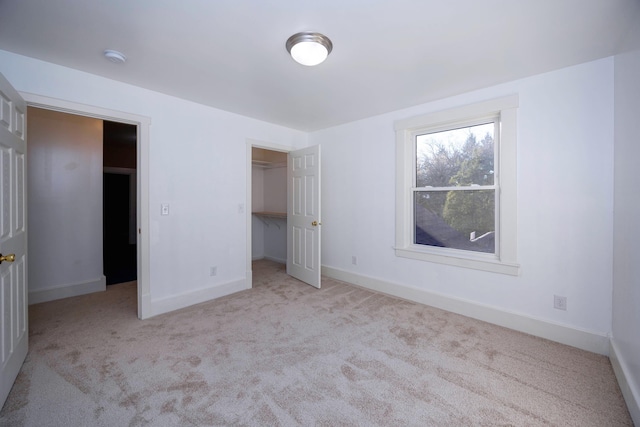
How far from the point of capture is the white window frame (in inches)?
102

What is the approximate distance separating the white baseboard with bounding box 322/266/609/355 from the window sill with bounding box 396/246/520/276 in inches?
14.7

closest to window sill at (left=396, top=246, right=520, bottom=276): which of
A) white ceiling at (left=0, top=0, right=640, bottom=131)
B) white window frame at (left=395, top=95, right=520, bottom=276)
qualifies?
white window frame at (left=395, top=95, right=520, bottom=276)

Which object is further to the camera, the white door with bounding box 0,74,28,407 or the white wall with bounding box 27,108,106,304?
the white wall with bounding box 27,108,106,304

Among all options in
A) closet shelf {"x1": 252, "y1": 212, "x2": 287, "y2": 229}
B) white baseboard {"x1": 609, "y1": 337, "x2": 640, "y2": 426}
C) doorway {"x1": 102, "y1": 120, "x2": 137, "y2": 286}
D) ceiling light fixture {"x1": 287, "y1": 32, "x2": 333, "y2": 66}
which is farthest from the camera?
closet shelf {"x1": 252, "y1": 212, "x2": 287, "y2": 229}

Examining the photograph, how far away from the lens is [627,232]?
179cm

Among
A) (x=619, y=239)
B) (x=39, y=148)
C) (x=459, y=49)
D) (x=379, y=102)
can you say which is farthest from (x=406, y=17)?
(x=39, y=148)

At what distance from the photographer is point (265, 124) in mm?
3943

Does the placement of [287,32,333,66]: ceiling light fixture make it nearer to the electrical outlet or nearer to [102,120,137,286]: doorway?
the electrical outlet

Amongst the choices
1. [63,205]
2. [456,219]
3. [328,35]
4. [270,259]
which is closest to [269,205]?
[270,259]

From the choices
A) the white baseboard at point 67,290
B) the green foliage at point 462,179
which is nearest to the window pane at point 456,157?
the green foliage at point 462,179

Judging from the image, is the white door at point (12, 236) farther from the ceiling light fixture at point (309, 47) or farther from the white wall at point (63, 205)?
the ceiling light fixture at point (309, 47)

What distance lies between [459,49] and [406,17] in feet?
2.06

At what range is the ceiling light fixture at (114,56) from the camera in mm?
2100

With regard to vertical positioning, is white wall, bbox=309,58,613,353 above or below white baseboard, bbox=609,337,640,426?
above
